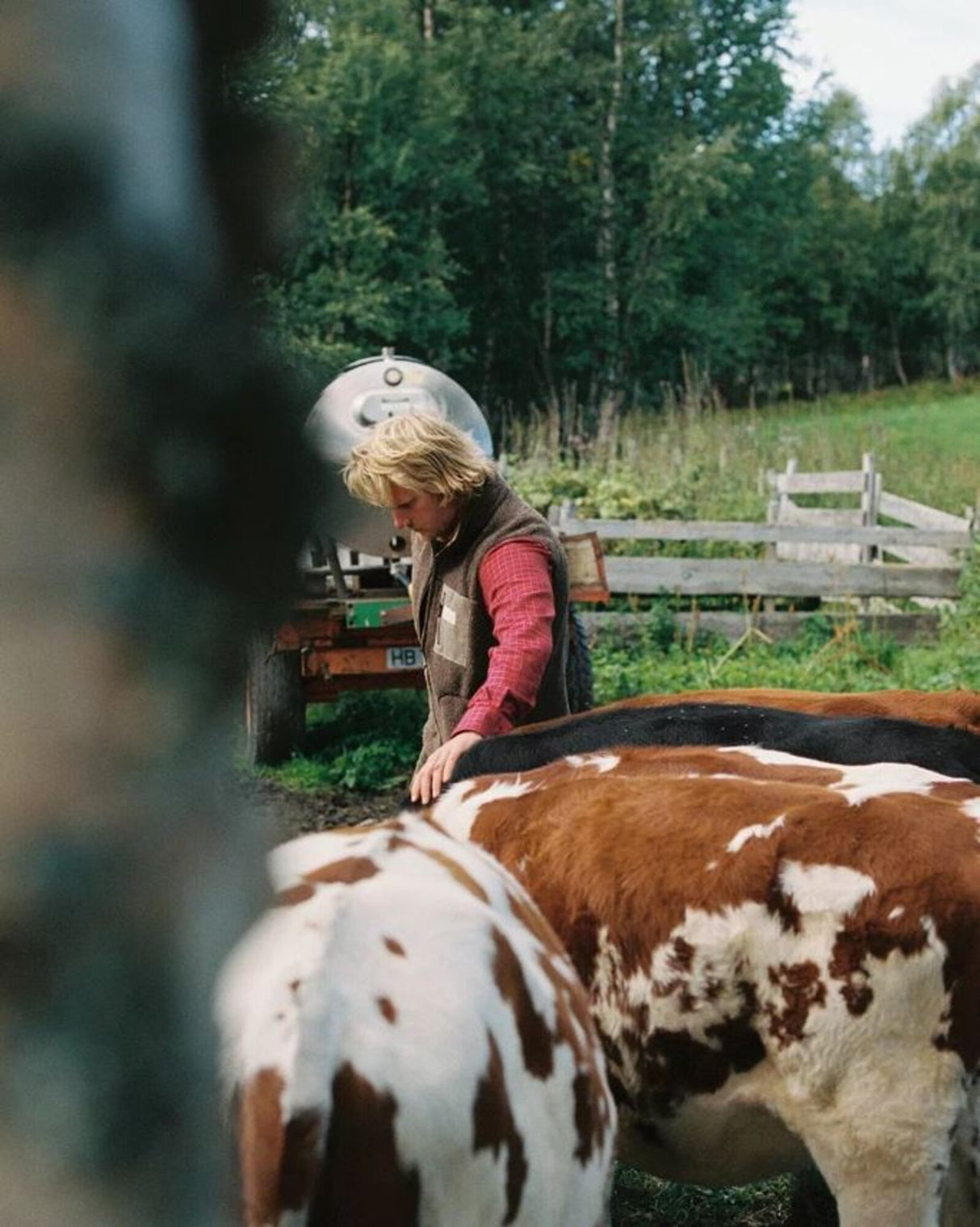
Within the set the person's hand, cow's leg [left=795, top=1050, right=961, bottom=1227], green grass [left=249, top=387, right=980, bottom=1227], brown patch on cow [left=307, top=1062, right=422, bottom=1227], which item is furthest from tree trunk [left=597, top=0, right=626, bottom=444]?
brown patch on cow [left=307, top=1062, right=422, bottom=1227]

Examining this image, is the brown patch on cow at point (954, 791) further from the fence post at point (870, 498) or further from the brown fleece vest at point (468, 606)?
the fence post at point (870, 498)

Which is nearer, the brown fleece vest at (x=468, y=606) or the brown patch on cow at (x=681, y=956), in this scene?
the brown patch on cow at (x=681, y=956)

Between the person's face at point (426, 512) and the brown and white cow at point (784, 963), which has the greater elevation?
the person's face at point (426, 512)

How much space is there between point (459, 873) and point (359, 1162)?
0.51 metres

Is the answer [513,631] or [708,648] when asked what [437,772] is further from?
[708,648]

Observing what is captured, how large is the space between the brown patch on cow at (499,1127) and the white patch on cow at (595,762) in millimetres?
1972

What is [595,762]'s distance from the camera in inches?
148

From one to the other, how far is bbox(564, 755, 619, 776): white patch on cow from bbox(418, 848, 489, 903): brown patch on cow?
66.0 inches

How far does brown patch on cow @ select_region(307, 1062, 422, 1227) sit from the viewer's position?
59.3 inches

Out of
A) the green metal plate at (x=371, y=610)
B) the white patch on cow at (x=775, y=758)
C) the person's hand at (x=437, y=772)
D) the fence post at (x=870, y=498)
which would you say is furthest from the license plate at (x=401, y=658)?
the fence post at (x=870, y=498)

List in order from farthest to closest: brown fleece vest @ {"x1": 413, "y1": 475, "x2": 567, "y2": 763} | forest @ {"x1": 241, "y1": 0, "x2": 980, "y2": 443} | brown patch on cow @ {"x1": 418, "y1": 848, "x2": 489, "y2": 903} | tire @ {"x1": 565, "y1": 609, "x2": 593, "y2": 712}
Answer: forest @ {"x1": 241, "y1": 0, "x2": 980, "y2": 443}, tire @ {"x1": 565, "y1": 609, "x2": 593, "y2": 712}, brown fleece vest @ {"x1": 413, "y1": 475, "x2": 567, "y2": 763}, brown patch on cow @ {"x1": 418, "y1": 848, "x2": 489, "y2": 903}

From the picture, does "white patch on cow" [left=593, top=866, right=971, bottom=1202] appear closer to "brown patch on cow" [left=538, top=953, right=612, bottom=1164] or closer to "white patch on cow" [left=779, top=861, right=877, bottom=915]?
"white patch on cow" [left=779, top=861, right=877, bottom=915]

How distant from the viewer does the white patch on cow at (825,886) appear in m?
3.10

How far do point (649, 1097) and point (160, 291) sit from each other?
3.19 m
